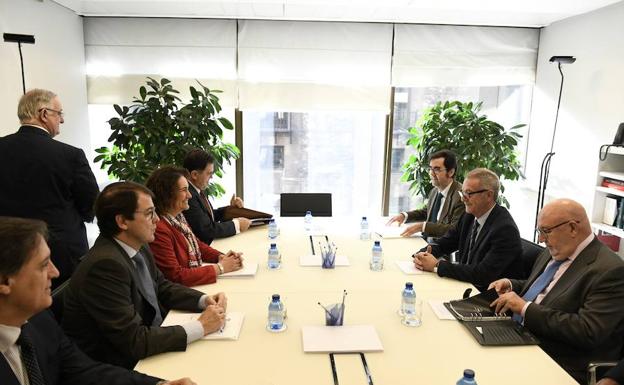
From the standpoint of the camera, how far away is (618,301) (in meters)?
1.92

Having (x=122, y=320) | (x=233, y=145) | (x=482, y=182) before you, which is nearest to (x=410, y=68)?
(x=233, y=145)

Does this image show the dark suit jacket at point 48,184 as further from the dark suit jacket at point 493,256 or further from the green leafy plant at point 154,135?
the dark suit jacket at point 493,256

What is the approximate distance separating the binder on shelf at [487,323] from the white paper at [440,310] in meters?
0.02

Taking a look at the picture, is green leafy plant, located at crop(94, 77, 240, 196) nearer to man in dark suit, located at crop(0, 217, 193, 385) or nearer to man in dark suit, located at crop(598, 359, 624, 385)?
man in dark suit, located at crop(0, 217, 193, 385)

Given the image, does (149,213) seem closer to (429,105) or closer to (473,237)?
(473,237)

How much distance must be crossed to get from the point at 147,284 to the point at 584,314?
1932 millimetres

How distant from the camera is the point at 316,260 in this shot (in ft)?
9.94

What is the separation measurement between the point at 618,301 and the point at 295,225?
2.59 meters

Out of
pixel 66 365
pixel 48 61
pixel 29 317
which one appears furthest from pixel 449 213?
pixel 48 61

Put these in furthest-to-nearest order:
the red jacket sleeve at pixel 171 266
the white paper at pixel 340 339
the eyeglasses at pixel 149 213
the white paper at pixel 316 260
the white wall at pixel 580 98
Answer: the white wall at pixel 580 98, the white paper at pixel 316 260, the red jacket sleeve at pixel 171 266, the eyeglasses at pixel 149 213, the white paper at pixel 340 339

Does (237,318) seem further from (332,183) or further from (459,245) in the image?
(332,183)

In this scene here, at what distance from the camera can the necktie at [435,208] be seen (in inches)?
158

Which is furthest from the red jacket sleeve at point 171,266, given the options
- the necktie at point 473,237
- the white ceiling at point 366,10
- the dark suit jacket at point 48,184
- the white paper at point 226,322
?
the white ceiling at point 366,10

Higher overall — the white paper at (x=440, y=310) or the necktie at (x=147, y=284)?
the necktie at (x=147, y=284)
